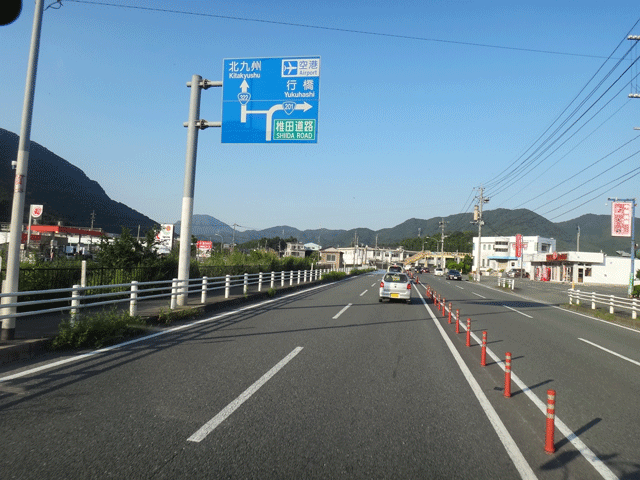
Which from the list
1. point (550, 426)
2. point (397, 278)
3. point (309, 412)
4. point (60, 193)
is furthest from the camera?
point (60, 193)

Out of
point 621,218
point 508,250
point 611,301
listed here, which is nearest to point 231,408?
point 611,301

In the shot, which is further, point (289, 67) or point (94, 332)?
point (289, 67)

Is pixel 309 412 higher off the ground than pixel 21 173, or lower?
lower

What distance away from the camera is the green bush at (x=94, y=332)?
7832 mm

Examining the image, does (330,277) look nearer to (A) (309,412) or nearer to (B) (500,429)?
(A) (309,412)

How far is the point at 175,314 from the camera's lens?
38.6 ft

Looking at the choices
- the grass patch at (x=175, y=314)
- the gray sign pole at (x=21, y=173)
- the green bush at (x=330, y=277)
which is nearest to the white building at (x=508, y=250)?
the green bush at (x=330, y=277)

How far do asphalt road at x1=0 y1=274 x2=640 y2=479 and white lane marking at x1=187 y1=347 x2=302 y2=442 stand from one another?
20 millimetres

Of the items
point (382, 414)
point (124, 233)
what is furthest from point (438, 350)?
point (124, 233)

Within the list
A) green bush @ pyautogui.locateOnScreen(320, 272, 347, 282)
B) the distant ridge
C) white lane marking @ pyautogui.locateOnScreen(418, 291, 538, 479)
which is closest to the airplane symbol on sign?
white lane marking @ pyautogui.locateOnScreen(418, 291, 538, 479)

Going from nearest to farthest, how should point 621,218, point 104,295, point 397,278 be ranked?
1. point 104,295
2. point 397,278
3. point 621,218

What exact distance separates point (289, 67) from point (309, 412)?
11079mm

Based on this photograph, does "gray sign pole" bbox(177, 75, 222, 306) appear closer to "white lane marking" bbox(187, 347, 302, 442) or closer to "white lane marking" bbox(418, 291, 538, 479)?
"white lane marking" bbox(187, 347, 302, 442)

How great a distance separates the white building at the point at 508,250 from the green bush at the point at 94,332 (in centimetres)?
8569
